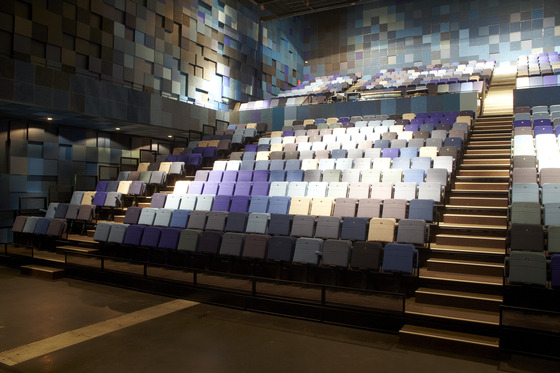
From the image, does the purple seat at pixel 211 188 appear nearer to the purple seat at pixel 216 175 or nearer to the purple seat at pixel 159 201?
the purple seat at pixel 216 175

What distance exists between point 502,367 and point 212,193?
493 cm

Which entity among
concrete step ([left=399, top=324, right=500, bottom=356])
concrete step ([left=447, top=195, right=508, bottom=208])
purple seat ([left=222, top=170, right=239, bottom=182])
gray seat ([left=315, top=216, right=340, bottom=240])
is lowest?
concrete step ([left=399, top=324, right=500, bottom=356])

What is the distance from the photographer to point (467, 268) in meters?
4.29

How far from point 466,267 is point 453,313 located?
0.79 meters

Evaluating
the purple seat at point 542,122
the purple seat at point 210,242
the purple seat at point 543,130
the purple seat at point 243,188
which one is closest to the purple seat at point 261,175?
the purple seat at point 243,188

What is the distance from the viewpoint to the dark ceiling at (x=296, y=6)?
13.8 meters

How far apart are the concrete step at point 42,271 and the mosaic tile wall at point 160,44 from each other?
396 centimetres

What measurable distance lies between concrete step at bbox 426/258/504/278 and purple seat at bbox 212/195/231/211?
296 cm

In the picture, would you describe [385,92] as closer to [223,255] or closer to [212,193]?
[212,193]

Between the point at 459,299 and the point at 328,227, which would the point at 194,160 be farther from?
the point at 459,299

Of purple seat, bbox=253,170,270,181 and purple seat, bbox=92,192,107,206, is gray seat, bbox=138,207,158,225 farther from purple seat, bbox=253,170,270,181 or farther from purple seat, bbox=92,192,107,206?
purple seat, bbox=253,170,270,181

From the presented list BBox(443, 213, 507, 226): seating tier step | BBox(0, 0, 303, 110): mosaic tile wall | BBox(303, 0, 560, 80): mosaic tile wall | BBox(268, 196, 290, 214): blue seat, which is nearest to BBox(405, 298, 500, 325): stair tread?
BBox(443, 213, 507, 226): seating tier step

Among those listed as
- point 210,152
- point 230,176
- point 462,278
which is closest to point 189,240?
point 230,176

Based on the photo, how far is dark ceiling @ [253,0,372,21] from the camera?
13.8m
